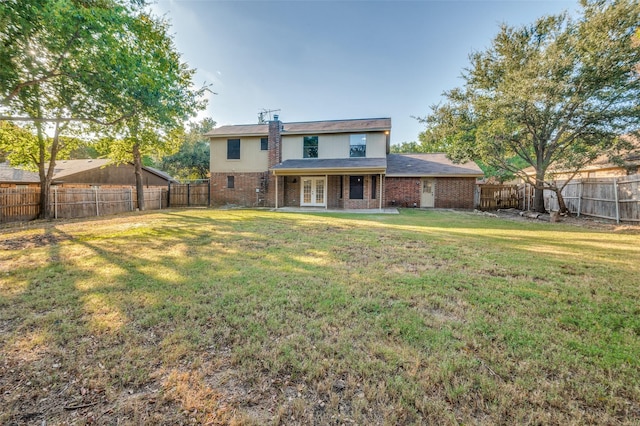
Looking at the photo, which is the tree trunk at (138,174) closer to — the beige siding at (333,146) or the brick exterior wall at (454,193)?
the beige siding at (333,146)

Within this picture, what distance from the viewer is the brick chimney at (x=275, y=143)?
57.8 feet

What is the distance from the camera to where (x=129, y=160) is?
692 inches

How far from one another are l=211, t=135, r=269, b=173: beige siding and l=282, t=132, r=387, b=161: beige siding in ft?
5.57

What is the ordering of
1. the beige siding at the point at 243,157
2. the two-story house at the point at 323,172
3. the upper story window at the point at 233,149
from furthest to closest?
1. the upper story window at the point at 233,149
2. the beige siding at the point at 243,157
3. the two-story house at the point at 323,172

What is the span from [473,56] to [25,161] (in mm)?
24563

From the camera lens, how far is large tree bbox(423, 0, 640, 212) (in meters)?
10.3

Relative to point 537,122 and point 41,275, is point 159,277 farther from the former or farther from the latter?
point 537,122

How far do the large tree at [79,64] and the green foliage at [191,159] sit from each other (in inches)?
866

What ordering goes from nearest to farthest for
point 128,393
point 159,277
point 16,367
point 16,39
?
point 128,393 < point 16,367 < point 159,277 < point 16,39

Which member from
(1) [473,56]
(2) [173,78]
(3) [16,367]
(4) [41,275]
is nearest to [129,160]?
(2) [173,78]

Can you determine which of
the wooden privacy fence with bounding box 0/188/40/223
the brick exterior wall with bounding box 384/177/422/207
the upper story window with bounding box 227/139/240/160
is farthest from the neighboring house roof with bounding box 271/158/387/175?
the wooden privacy fence with bounding box 0/188/40/223

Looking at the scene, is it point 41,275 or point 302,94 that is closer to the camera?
Answer: point 41,275

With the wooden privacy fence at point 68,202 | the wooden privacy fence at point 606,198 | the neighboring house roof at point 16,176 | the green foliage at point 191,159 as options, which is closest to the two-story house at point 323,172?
the wooden privacy fence at point 606,198

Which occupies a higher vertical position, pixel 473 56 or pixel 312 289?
pixel 473 56
